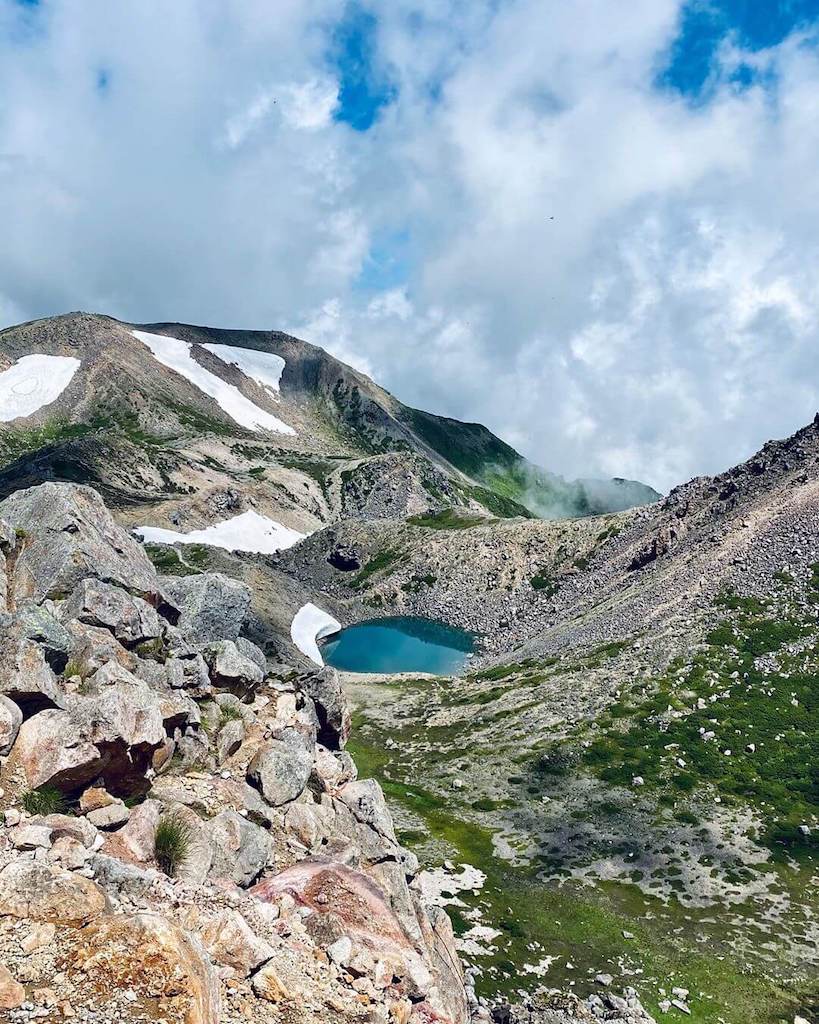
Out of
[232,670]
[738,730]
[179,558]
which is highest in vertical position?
[179,558]

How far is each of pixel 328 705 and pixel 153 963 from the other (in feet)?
61.9

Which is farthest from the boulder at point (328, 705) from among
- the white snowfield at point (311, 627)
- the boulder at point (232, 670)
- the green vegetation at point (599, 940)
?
the white snowfield at point (311, 627)

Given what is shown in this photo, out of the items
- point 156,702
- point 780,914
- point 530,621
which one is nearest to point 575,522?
point 530,621

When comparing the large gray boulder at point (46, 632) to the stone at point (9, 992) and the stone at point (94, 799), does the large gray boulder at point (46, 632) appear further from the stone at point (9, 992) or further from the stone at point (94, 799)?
the stone at point (9, 992)

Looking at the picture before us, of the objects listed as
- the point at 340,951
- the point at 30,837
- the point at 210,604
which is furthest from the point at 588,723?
the point at 30,837

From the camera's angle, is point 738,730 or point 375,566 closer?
point 738,730

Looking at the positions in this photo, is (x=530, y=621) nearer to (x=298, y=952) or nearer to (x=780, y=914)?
(x=780, y=914)

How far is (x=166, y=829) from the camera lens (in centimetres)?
1742

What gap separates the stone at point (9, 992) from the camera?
10836 millimetres

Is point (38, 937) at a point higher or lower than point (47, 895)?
lower

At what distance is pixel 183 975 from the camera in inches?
484

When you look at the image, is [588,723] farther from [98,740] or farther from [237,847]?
[98,740]

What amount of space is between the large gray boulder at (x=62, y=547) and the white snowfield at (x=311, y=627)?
8783 cm

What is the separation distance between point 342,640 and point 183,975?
126022mm
